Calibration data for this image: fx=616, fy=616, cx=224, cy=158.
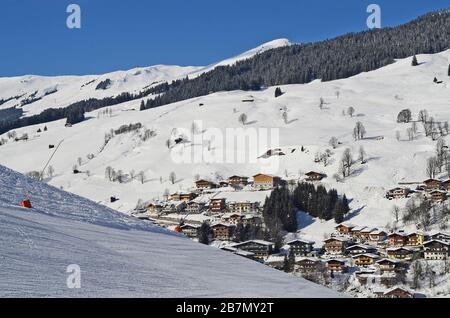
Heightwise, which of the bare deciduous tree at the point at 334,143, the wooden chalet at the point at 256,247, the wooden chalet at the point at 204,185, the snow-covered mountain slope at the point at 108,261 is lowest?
the wooden chalet at the point at 256,247

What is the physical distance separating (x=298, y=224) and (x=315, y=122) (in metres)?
46.0

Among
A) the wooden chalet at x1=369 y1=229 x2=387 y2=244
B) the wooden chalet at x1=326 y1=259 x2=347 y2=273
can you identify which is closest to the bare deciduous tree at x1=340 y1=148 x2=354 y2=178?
the wooden chalet at x1=369 y1=229 x2=387 y2=244

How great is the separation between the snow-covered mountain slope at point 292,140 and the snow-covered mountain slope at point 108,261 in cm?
5051

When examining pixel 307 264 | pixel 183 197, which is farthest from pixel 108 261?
pixel 183 197

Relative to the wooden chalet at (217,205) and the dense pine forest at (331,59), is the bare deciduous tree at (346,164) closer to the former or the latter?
the wooden chalet at (217,205)

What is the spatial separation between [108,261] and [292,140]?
88.3 meters

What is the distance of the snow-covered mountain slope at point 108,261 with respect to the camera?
5676 millimetres

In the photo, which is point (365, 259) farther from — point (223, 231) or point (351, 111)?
point (351, 111)

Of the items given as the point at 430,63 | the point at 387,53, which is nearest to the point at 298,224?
the point at 430,63

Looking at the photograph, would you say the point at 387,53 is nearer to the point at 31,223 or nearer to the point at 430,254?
the point at 430,254

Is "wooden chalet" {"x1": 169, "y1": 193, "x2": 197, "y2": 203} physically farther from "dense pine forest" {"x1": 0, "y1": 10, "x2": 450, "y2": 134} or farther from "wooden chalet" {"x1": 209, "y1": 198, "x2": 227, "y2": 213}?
"dense pine forest" {"x1": 0, "y1": 10, "x2": 450, "y2": 134}

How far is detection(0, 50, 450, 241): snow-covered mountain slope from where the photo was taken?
246 feet

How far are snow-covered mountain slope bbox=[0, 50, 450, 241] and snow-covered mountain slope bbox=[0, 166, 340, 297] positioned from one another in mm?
50510

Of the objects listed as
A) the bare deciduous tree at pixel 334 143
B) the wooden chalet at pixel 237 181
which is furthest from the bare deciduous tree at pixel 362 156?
the wooden chalet at pixel 237 181
